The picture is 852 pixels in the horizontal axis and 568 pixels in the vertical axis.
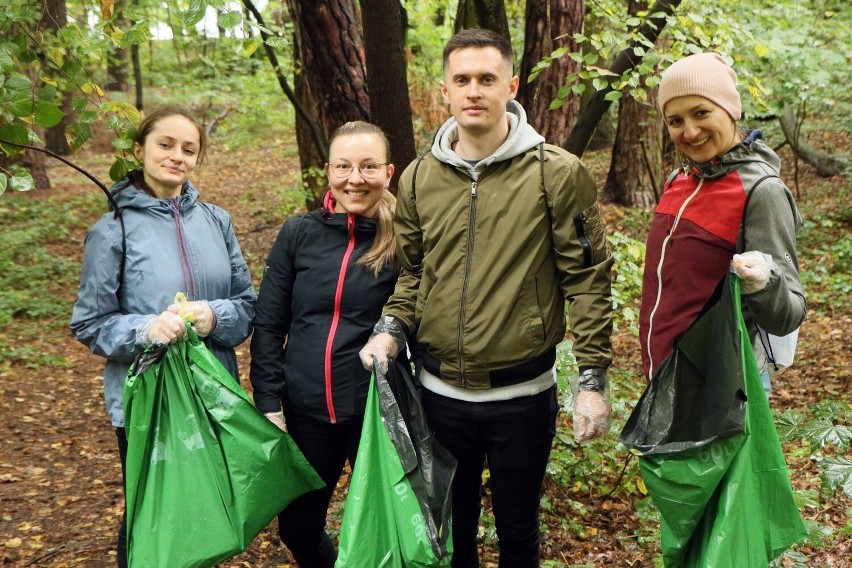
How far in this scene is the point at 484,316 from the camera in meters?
2.35

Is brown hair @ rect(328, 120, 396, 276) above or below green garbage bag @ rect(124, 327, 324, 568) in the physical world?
above

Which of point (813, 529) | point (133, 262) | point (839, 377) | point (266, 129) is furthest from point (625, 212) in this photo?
point (266, 129)

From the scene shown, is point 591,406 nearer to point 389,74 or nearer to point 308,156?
point 389,74

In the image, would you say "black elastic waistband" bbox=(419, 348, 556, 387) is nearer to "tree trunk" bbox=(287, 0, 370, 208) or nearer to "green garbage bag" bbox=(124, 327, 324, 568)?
"green garbage bag" bbox=(124, 327, 324, 568)

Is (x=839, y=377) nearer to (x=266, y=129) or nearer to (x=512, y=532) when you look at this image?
(x=512, y=532)

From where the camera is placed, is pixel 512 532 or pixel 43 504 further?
pixel 43 504

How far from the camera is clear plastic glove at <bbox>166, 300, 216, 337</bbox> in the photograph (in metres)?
2.46

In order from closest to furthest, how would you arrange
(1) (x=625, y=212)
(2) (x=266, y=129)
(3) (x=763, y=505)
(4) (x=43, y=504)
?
(3) (x=763, y=505)
(4) (x=43, y=504)
(1) (x=625, y=212)
(2) (x=266, y=129)

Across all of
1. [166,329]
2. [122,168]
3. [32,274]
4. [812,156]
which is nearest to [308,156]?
[32,274]

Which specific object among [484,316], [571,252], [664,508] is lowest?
[664,508]

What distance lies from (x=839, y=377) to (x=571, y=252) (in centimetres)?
444

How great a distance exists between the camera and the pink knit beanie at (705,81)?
2.19m

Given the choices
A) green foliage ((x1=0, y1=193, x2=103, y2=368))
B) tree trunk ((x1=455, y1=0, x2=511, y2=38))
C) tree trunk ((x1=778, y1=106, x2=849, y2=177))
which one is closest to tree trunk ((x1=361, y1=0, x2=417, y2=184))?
tree trunk ((x1=455, y1=0, x2=511, y2=38))

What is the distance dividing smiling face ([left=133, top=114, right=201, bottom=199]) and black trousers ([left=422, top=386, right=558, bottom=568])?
120cm
